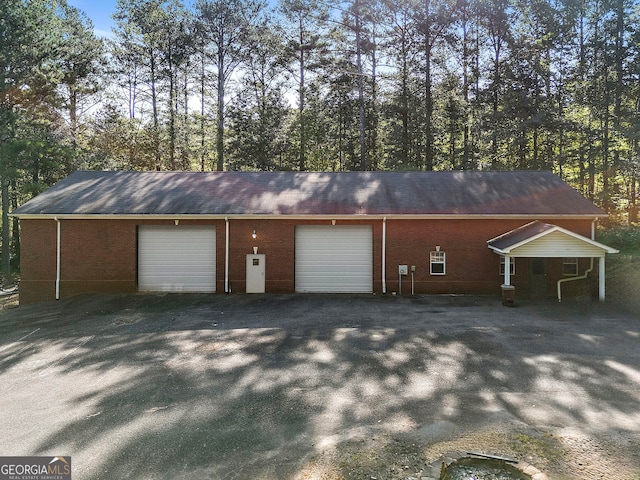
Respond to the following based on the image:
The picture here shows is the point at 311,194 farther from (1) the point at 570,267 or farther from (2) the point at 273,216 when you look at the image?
(1) the point at 570,267

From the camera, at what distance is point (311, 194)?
17547 mm

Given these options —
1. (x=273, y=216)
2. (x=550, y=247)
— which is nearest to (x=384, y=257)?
(x=273, y=216)

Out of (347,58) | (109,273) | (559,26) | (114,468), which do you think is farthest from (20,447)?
(559,26)

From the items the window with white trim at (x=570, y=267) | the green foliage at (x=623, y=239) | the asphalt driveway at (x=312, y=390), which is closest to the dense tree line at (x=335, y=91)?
the green foliage at (x=623, y=239)

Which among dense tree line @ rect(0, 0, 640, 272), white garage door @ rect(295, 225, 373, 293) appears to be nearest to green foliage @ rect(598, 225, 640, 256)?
dense tree line @ rect(0, 0, 640, 272)

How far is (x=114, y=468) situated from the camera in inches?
177

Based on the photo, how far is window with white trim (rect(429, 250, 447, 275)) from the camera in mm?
15820

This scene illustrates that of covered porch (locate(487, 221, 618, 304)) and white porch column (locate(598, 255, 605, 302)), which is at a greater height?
covered porch (locate(487, 221, 618, 304))

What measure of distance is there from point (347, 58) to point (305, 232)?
58.5 ft

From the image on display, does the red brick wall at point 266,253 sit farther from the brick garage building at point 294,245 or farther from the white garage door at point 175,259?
the white garage door at point 175,259

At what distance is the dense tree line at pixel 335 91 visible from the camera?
23.5 metres

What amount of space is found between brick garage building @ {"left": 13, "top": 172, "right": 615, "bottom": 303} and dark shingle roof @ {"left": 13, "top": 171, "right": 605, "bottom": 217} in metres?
0.11

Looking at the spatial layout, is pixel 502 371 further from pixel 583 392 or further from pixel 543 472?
pixel 543 472

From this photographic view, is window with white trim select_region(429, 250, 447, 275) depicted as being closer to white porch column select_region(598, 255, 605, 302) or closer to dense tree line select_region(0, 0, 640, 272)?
white porch column select_region(598, 255, 605, 302)
